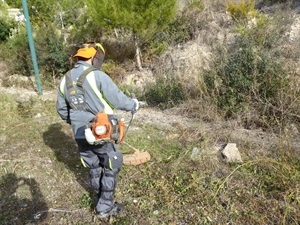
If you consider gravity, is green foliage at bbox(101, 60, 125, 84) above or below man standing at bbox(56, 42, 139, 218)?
below

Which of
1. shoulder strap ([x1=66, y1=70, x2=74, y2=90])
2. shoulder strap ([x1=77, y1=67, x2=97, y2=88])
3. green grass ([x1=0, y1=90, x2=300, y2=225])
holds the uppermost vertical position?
shoulder strap ([x1=77, y1=67, x2=97, y2=88])

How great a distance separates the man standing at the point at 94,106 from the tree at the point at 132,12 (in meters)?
4.63

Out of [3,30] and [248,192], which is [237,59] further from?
[3,30]

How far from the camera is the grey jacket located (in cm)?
264

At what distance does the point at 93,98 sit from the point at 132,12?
4937 mm

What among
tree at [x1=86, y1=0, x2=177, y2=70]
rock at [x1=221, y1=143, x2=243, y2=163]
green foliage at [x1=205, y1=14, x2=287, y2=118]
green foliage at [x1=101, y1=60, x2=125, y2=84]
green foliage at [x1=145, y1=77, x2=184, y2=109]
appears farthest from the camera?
green foliage at [x1=101, y1=60, x2=125, y2=84]

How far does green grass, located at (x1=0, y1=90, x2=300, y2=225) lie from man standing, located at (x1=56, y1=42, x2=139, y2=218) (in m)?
0.38

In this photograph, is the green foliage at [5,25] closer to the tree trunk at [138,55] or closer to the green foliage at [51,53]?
the green foliage at [51,53]

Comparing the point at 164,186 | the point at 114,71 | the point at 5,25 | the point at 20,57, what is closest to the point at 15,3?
the point at 5,25

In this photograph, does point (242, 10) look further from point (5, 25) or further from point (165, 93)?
point (5, 25)

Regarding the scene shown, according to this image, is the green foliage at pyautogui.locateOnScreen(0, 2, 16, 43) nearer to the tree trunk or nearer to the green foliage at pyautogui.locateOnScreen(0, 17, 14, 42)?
the green foliage at pyautogui.locateOnScreen(0, 17, 14, 42)

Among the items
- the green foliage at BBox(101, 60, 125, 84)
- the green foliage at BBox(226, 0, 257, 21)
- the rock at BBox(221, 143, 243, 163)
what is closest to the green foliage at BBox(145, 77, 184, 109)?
the green foliage at BBox(101, 60, 125, 84)

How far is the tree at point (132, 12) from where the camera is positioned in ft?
23.2

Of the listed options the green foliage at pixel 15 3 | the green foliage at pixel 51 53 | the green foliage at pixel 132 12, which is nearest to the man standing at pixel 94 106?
the green foliage at pixel 132 12
